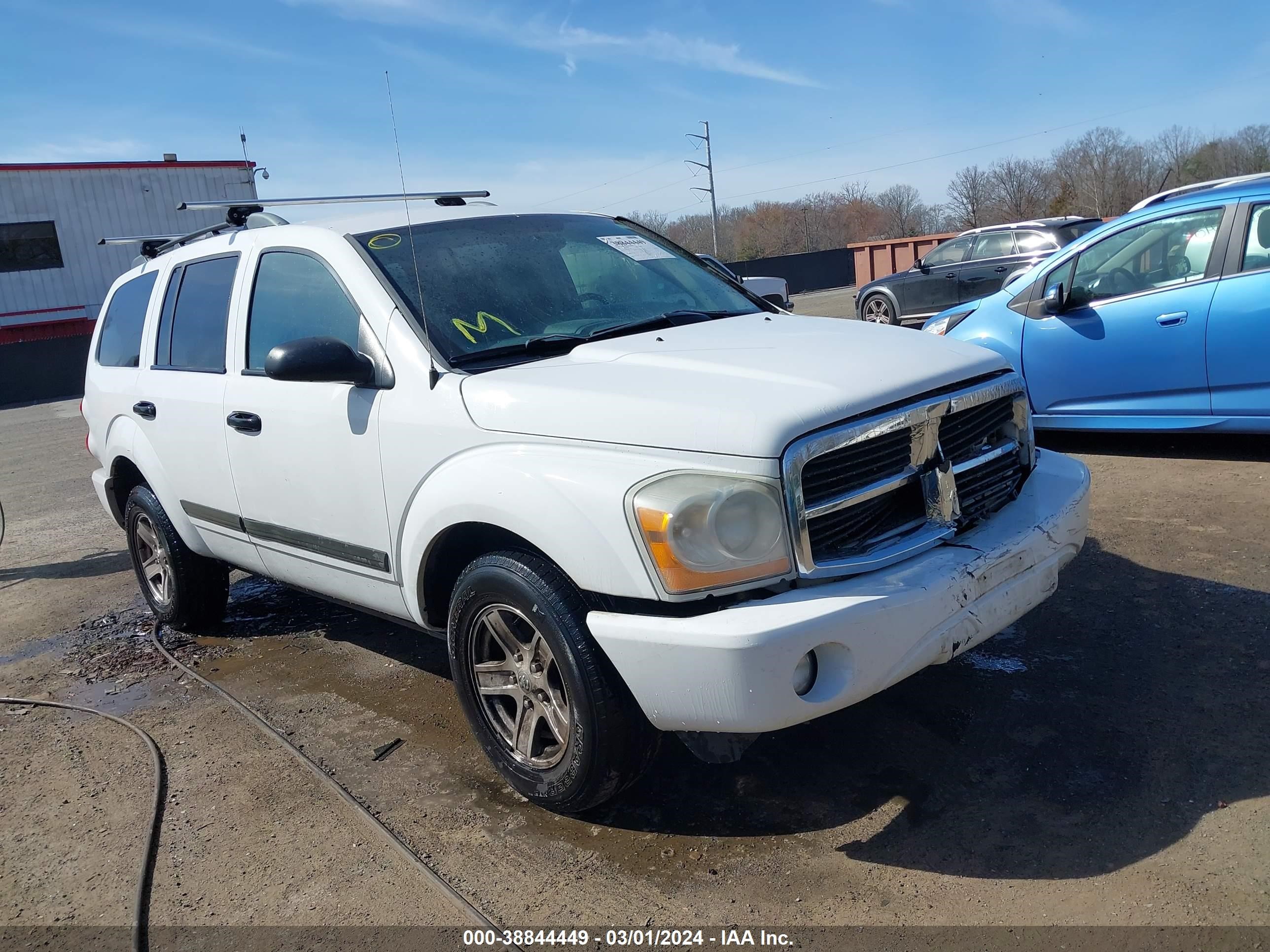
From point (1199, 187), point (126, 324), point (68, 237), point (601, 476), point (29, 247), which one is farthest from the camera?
point (68, 237)

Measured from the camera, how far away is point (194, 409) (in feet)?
14.6

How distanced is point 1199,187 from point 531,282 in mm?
5373

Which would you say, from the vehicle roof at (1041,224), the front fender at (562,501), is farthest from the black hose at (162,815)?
the vehicle roof at (1041,224)

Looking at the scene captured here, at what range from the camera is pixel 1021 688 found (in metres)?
3.64

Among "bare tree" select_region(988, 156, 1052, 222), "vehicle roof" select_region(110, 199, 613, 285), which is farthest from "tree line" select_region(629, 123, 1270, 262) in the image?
"vehicle roof" select_region(110, 199, 613, 285)

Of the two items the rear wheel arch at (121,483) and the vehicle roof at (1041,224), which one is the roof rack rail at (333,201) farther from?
the vehicle roof at (1041,224)

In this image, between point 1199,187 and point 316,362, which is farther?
point 1199,187

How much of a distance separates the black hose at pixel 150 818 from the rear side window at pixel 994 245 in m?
13.4

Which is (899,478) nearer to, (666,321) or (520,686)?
(666,321)

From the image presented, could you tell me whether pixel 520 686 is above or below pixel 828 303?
below

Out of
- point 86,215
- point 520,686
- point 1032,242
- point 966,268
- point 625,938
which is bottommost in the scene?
point 625,938

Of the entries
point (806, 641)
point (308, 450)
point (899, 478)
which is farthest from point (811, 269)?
point (806, 641)

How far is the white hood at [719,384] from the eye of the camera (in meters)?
2.67

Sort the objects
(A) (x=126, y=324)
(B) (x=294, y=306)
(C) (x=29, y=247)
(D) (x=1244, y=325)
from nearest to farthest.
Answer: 1. (B) (x=294, y=306)
2. (A) (x=126, y=324)
3. (D) (x=1244, y=325)
4. (C) (x=29, y=247)
